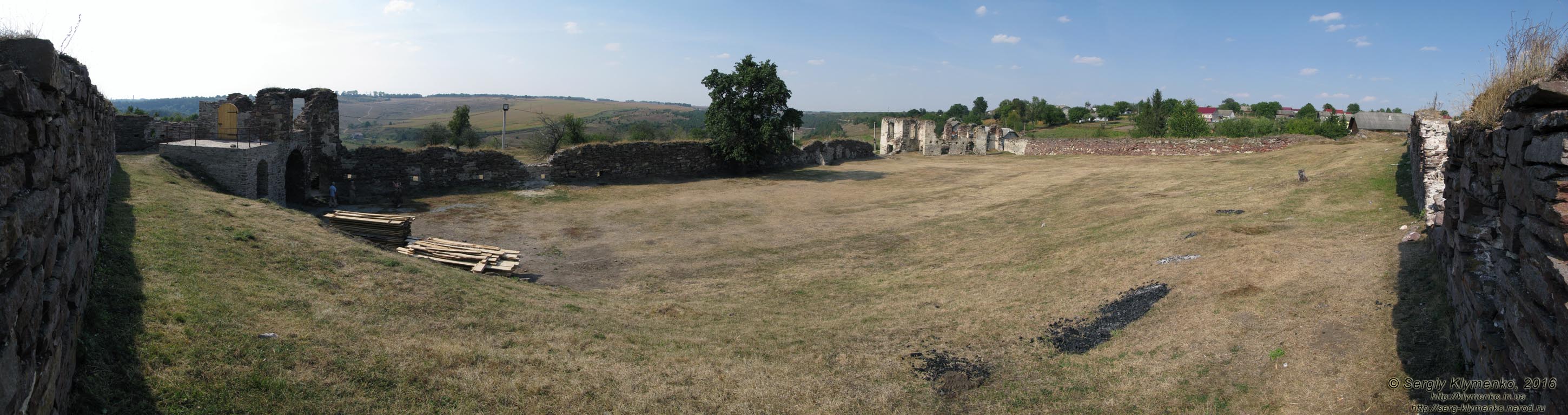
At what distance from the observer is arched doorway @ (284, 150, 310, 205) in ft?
61.2

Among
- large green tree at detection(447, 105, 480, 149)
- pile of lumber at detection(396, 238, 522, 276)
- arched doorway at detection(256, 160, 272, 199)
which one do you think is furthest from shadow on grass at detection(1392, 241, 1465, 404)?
large green tree at detection(447, 105, 480, 149)

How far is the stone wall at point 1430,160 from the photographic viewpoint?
31.6 ft

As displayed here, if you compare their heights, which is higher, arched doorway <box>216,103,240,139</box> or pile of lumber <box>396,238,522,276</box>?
arched doorway <box>216,103,240,139</box>

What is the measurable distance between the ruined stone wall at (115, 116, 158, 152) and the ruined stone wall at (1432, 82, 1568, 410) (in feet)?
81.2

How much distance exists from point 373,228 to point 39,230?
993 cm

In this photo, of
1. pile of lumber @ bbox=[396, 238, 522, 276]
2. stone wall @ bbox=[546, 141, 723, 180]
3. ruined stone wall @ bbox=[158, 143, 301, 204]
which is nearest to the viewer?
pile of lumber @ bbox=[396, 238, 522, 276]

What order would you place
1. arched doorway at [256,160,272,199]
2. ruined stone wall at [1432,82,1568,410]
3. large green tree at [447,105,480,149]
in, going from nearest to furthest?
ruined stone wall at [1432,82,1568,410] → arched doorway at [256,160,272,199] → large green tree at [447,105,480,149]

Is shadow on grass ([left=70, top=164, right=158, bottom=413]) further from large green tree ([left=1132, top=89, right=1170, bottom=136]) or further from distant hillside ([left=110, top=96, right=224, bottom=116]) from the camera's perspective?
distant hillside ([left=110, top=96, right=224, bottom=116])

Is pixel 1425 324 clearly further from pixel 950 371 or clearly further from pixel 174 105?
pixel 174 105

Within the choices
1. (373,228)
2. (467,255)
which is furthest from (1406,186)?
(373,228)

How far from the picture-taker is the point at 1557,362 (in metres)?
3.43

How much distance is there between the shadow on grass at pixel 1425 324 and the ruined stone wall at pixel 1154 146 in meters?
25.9

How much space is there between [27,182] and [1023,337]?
28.6 ft

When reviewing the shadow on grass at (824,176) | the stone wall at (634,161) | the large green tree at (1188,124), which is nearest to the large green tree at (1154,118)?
the large green tree at (1188,124)
